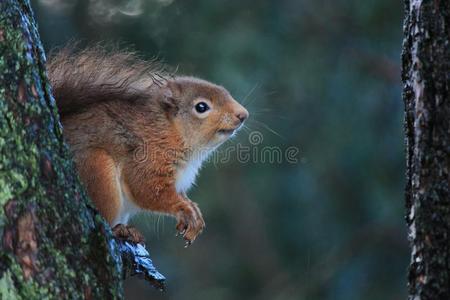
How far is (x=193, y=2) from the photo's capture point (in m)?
7.34

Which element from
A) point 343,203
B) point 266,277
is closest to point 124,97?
point 343,203

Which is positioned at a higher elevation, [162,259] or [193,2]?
[193,2]

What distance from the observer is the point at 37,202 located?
2039mm

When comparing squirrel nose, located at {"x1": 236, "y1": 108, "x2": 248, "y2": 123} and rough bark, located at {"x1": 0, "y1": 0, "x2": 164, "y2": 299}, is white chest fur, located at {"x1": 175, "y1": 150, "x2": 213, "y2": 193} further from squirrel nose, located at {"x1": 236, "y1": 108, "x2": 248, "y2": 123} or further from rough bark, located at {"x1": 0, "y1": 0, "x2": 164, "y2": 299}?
rough bark, located at {"x1": 0, "y1": 0, "x2": 164, "y2": 299}

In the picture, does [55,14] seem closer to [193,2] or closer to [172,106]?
[193,2]

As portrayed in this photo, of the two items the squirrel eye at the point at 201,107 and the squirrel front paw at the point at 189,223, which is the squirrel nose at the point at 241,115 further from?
the squirrel front paw at the point at 189,223

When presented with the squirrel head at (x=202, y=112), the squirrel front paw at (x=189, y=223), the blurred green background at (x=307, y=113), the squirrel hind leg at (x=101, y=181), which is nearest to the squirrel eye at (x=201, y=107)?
the squirrel head at (x=202, y=112)

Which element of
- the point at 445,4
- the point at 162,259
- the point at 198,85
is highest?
the point at 445,4

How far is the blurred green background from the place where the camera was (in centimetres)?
711

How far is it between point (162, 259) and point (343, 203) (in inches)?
69.4

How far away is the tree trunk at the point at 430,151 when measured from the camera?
7.08 ft

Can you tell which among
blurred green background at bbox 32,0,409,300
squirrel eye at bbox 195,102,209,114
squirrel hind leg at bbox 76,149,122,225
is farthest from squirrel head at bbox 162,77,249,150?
blurred green background at bbox 32,0,409,300
